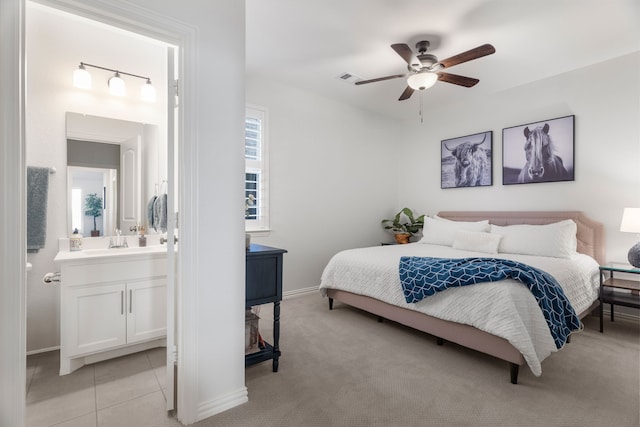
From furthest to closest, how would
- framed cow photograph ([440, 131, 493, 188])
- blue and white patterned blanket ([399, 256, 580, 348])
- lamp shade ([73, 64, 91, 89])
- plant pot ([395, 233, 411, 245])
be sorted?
plant pot ([395, 233, 411, 245]) → framed cow photograph ([440, 131, 493, 188]) → lamp shade ([73, 64, 91, 89]) → blue and white patterned blanket ([399, 256, 580, 348])

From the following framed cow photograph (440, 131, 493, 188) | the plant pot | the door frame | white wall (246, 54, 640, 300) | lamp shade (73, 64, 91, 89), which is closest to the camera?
the door frame

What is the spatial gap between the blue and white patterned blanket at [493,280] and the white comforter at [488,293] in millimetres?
58

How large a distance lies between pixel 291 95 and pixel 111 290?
310cm

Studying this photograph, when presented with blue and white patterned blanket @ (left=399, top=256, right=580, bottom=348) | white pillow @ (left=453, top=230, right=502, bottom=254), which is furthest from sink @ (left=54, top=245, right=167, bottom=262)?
white pillow @ (left=453, top=230, right=502, bottom=254)

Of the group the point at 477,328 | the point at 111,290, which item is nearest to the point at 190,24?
the point at 111,290

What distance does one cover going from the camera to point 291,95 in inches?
170

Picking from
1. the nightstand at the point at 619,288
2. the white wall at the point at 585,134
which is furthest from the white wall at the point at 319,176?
the nightstand at the point at 619,288

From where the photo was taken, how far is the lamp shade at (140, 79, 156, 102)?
2.85m

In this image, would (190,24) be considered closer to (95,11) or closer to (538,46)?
(95,11)

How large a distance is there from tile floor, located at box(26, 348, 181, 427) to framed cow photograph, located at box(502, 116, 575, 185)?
4.46 meters

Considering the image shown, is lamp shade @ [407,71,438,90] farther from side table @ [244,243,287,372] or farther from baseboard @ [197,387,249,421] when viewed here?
baseboard @ [197,387,249,421]

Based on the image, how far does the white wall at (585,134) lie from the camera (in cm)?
342

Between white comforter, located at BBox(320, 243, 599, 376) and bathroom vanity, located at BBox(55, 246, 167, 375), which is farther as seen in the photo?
bathroom vanity, located at BBox(55, 246, 167, 375)

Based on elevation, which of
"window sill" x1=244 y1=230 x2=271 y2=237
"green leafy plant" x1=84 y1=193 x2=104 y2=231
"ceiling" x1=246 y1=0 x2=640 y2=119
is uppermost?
"ceiling" x1=246 y1=0 x2=640 y2=119
